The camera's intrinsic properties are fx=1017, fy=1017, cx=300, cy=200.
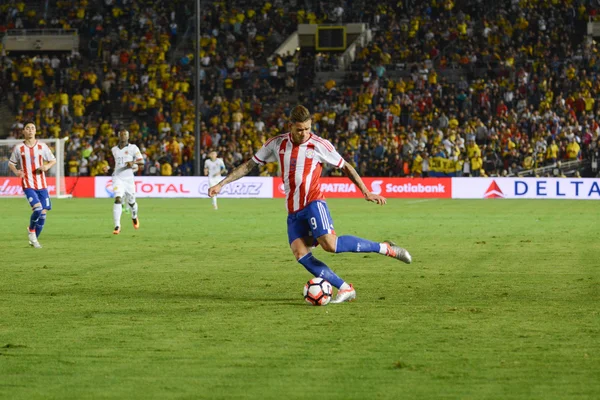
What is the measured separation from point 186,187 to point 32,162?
76.6 feet

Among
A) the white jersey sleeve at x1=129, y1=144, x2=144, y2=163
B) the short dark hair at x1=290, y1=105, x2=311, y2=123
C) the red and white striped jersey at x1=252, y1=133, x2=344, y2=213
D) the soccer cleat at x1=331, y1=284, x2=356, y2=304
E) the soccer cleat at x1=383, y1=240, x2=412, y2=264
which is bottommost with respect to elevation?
the soccer cleat at x1=331, y1=284, x2=356, y2=304

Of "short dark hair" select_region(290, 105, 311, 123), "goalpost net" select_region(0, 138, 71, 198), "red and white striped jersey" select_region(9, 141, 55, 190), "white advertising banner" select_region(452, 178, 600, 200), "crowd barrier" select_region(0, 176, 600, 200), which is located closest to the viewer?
"short dark hair" select_region(290, 105, 311, 123)

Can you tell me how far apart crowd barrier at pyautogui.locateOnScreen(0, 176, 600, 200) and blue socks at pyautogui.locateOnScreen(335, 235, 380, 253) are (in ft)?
97.0

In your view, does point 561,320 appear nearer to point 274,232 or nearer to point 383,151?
point 274,232

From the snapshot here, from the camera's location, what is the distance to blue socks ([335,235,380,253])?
10716 millimetres

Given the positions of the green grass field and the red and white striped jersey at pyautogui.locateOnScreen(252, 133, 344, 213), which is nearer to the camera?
the green grass field

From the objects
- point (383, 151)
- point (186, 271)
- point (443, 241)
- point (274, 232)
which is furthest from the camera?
point (383, 151)

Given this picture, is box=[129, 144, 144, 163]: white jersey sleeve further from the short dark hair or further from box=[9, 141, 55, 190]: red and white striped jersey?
the short dark hair

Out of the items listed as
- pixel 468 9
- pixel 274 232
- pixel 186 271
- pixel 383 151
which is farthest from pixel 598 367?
pixel 468 9

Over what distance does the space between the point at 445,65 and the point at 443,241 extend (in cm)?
2808

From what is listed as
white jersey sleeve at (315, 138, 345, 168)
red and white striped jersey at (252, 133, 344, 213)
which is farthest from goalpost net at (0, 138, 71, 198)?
white jersey sleeve at (315, 138, 345, 168)

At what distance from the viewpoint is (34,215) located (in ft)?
61.4

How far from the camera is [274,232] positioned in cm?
2253

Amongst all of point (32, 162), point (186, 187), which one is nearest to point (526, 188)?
point (186, 187)
